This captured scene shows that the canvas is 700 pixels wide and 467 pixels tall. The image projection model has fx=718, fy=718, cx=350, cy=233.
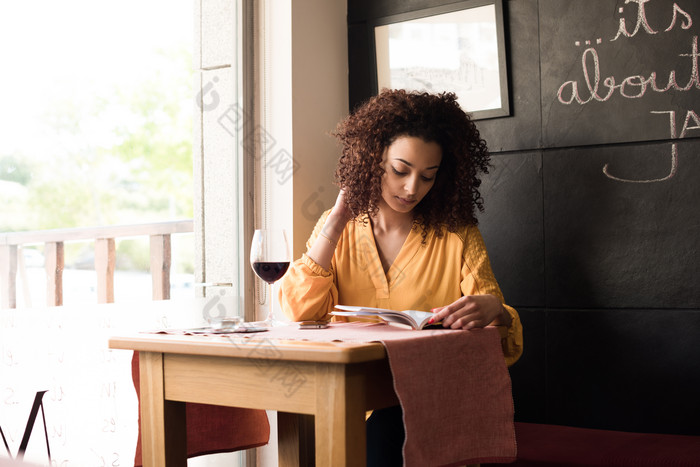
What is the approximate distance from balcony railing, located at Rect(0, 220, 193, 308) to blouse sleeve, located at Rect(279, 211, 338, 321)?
0.49 meters

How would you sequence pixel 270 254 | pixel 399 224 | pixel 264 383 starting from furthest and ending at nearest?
pixel 399 224
pixel 270 254
pixel 264 383

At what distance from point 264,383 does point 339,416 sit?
0.19 metres

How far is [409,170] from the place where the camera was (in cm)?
201

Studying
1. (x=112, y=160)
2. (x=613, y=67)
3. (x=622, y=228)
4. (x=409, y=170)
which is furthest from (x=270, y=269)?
(x=613, y=67)

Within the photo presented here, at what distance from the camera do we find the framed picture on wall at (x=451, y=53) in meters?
2.51

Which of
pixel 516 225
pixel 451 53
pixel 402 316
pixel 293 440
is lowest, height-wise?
pixel 293 440

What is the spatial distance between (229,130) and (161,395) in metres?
1.22

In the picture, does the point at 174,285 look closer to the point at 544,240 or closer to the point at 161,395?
the point at 161,395

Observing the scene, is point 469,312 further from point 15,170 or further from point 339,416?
point 15,170

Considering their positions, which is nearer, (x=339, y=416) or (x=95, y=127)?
(x=339, y=416)

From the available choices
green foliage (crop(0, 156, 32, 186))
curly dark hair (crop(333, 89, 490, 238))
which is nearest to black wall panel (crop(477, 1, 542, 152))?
curly dark hair (crop(333, 89, 490, 238))

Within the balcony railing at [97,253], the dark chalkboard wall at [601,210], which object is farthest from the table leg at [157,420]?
the dark chalkboard wall at [601,210]

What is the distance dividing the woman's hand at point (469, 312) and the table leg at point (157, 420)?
2.07 feet

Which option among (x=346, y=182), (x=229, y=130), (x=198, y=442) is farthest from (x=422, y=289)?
(x=229, y=130)
